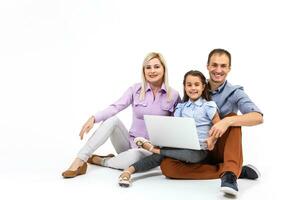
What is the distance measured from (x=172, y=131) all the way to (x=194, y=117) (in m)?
0.18

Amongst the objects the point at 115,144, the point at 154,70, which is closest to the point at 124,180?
the point at 115,144

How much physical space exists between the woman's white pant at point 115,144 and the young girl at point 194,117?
15 centimetres

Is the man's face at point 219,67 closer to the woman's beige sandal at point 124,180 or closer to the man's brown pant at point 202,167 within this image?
the man's brown pant at point 202,167

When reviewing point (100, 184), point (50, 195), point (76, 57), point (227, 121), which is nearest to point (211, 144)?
point (227, 121)

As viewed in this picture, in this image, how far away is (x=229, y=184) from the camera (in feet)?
10.7

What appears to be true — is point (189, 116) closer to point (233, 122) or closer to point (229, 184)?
point (233, 122)

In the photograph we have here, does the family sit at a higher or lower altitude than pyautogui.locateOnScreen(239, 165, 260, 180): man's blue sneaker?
higher

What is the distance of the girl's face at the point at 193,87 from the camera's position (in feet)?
12.1

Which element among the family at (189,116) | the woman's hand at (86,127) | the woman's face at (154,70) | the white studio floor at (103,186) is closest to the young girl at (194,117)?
the family at (189,116)

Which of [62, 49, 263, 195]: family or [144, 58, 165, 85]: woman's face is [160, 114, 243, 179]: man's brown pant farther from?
[144, 58, 165, 85]: woman's face

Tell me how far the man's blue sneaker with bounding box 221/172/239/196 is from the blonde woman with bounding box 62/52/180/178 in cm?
80

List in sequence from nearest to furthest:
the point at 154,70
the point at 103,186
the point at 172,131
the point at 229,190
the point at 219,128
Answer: the point at 229,190 < the point at 219,128 < the point at 103,186 < the point at 172,131 < the point at 154,70

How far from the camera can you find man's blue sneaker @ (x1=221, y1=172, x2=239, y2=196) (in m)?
3.21

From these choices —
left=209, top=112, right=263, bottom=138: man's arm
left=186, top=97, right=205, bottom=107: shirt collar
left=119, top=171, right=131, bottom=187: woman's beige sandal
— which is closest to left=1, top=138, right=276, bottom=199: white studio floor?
left=119, top=171, right=131, bottom=187: woman's beige sandal
